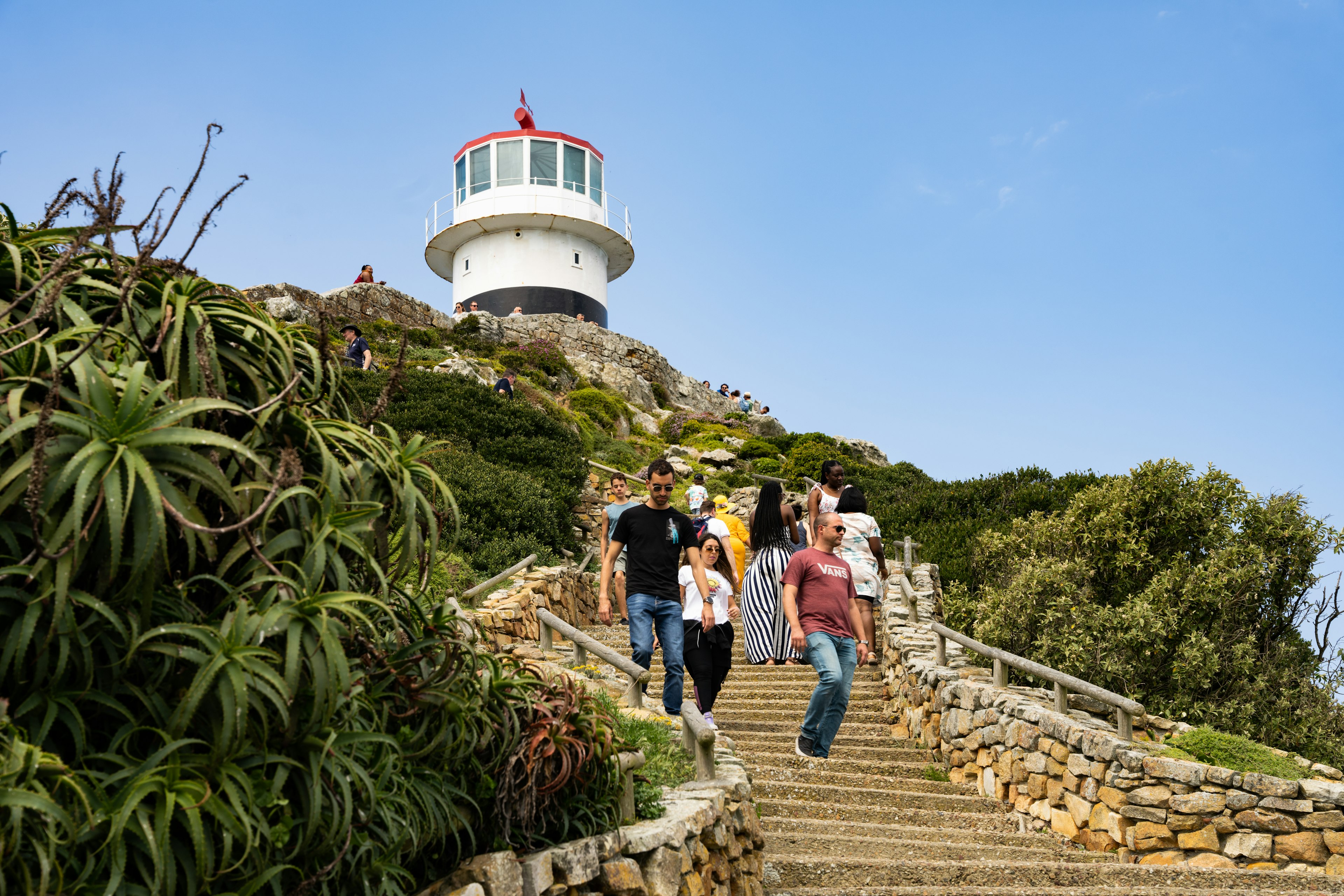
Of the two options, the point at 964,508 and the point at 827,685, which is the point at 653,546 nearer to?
the point at 827,685

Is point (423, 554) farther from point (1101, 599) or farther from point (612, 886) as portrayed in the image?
point (1101, 599)

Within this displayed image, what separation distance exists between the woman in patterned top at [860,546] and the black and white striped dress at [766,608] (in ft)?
2.16

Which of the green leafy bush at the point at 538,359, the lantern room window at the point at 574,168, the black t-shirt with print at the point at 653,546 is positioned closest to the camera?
the black t-shirt with print at the point at 653,546

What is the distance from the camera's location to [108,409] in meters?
2.56

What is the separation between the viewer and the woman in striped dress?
309 inches

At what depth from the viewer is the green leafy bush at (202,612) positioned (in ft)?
7.93

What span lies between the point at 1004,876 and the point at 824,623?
1770mm

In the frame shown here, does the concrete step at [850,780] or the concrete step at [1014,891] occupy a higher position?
the concrete step at [850,780]

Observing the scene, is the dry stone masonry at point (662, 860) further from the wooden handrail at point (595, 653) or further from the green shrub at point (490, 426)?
the green shrub at point (490, 426)

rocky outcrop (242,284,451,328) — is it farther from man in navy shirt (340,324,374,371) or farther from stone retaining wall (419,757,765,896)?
stone retaining wall (419,757,765,896)

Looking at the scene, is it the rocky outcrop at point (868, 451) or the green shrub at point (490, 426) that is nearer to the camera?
the green shrub at point (490, 426)

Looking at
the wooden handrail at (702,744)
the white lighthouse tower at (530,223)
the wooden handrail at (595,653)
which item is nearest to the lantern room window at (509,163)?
the white lighthouse tower at (530,223)

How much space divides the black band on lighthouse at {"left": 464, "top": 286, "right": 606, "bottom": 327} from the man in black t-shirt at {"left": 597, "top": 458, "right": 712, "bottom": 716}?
90.6 ft

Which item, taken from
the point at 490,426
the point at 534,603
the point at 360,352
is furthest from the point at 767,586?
the point at 360,352
